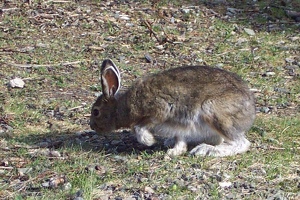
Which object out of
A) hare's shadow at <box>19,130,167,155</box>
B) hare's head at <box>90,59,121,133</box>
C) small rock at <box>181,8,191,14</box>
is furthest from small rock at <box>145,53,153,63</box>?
hare's head at <box>90,59,121,133</box>

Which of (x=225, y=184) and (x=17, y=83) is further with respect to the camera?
(x=17, y=83)

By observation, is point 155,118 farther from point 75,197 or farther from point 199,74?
point 75,197

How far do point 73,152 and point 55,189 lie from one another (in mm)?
934

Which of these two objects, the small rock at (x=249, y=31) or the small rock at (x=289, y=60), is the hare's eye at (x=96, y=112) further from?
the small rock at (x=249, y=31)

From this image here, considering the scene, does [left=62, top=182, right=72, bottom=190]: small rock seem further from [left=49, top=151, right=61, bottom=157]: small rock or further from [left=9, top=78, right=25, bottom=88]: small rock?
[left=9, top=78, right=25, bottom=88]: small rock

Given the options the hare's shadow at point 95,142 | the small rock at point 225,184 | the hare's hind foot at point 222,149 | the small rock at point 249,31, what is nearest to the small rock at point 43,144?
the hare's shadow at point 95,142

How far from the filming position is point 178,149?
6.96 metres

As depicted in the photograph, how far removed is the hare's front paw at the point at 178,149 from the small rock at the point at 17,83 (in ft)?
8.99

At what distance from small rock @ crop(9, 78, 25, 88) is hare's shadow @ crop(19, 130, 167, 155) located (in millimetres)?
1469

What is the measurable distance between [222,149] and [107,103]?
1276mm

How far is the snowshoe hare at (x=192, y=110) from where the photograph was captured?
677 cm

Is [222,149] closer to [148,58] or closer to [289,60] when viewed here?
[148,58]

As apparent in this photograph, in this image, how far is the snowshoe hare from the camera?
677 cm

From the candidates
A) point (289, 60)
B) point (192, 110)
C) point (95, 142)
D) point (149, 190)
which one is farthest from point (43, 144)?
point (289, 60)
